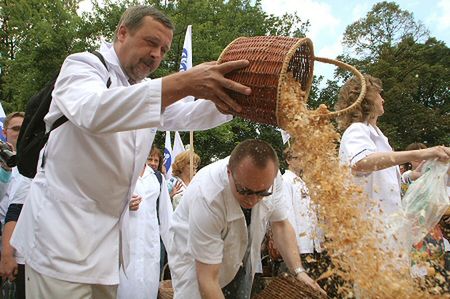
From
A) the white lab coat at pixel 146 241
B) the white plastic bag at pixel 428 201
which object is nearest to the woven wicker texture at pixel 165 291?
the white lab coat at pixel 146 241

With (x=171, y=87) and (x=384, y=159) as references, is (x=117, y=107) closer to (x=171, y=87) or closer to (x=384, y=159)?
(x=171, y=87)

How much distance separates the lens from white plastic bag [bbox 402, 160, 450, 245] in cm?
342

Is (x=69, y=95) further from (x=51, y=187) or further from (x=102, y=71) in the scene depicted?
(x=51, y=187)

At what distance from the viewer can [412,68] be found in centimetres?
2883

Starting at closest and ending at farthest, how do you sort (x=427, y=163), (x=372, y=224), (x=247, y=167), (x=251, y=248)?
(x=372, y=224) → (x=247, y=167) → (x=251, y=248) → (x=427, y=163)

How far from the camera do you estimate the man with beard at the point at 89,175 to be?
2.06 m

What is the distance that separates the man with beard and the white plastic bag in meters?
1.87

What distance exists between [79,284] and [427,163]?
95.6 inches

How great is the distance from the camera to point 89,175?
7.11 ft

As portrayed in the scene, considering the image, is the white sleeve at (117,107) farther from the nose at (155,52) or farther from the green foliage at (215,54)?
the green foliage at (215,54)

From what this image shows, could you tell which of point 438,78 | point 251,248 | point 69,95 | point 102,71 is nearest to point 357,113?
point 251,248

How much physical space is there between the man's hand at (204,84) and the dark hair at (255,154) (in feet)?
2.33

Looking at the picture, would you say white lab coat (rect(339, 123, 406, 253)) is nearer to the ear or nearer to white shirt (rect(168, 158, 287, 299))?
white shirt (rect(168, 158, 287, 299))

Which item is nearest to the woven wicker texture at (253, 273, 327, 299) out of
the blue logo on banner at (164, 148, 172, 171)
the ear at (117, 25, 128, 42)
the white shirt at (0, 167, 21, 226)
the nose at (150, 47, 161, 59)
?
the nose at (150, 47, 161, 59)
